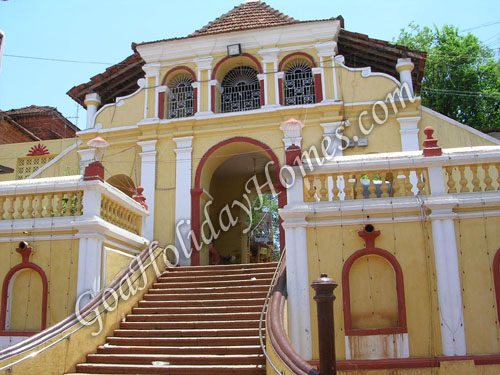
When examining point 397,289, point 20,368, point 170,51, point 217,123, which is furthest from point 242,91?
point 20,368

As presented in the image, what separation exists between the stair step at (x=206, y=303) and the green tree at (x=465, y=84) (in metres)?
16.9

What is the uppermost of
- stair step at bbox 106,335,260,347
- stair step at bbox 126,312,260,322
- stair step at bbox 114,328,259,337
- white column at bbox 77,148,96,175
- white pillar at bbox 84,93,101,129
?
white pillar at bbox 84,93,101,129

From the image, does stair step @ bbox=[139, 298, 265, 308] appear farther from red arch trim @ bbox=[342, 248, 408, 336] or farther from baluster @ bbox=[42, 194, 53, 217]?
baluster @ bbox=[42, 194, 53, 217]

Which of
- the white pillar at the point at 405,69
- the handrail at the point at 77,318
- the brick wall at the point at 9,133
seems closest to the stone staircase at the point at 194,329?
the handrail at the point at 77,318

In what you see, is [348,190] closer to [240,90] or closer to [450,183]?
[450,183]

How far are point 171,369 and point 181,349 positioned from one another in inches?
22.0

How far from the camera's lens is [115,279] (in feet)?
30.1

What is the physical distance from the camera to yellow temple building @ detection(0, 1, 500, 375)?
771 centimetres

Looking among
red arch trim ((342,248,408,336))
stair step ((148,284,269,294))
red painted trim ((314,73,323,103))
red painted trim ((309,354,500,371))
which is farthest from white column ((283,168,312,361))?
red painted trim ((314,73,323,103))

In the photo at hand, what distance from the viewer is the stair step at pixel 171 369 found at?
24.0 feet

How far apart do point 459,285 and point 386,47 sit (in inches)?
320

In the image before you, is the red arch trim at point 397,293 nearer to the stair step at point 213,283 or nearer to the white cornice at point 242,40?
the stair step at point 213,283

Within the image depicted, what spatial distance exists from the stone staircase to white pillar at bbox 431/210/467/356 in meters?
2.87

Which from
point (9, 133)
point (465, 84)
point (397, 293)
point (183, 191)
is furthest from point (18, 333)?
point (465, 84)
